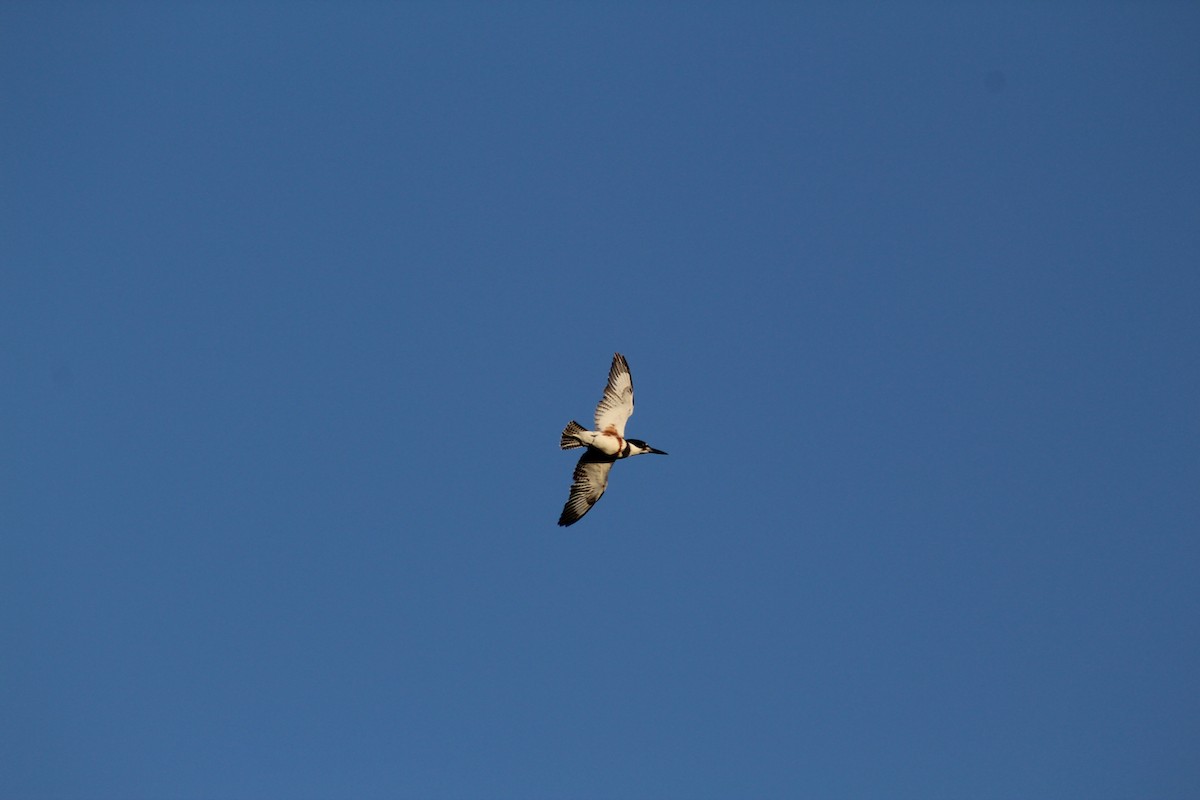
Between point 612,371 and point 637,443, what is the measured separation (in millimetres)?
2813

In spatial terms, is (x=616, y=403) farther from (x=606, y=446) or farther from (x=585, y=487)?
(x=585, y=487)

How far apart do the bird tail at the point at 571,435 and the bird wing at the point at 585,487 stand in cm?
184

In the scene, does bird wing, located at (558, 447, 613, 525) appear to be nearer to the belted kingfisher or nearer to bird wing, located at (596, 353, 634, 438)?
the belted kingfisher

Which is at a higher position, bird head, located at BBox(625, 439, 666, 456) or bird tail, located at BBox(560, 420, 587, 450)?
bird head, located at BBox(625, 439, 666, 456)

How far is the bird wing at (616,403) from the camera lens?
156ft

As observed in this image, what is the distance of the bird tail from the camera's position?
46000 millimetres

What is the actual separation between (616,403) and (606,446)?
5.87 feet

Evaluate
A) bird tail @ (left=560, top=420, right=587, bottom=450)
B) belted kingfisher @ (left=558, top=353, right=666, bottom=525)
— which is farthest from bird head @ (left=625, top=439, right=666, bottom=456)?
bird tail @ (left=560, top=420, right=587, bottom=450)

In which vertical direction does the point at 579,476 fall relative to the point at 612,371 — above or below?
below

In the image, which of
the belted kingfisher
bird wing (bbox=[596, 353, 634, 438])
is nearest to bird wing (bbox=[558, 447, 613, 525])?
the belted kingfisher

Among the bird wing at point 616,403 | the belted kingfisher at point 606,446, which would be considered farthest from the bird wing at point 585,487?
the bird wing at point 616,403

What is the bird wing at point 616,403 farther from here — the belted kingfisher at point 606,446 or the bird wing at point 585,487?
the bird wing at point 585,487

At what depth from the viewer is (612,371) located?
48.0 m

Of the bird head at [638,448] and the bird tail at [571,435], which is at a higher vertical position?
the bird head at [638,448]
